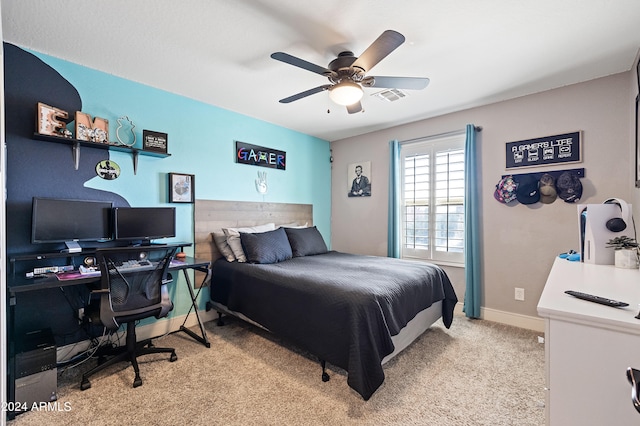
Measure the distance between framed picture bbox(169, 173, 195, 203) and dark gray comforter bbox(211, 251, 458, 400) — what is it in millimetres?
802

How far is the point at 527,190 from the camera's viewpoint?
2.96 m

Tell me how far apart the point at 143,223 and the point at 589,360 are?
3056mm

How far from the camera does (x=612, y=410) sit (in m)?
0.87

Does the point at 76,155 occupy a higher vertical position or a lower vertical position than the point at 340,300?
higher

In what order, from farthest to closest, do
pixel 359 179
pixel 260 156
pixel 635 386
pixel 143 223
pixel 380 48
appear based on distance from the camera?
pixel 359 179, pixel 260 156, pixel 143 223, pixel 380 48, pixel 635 386

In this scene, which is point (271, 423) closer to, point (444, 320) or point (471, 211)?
point (444, 320)

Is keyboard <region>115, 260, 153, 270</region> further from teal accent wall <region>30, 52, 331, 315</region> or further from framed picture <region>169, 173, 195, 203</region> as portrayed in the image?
framed picture <region>169, 173, 195, 203</region>

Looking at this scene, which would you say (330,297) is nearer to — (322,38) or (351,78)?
(351,78)

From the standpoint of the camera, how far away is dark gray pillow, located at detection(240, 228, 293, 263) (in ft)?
9.99

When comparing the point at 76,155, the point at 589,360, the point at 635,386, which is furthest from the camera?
the point at 76,155

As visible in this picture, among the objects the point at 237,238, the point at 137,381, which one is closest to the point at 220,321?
the point at 237,238

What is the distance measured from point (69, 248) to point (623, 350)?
320cm

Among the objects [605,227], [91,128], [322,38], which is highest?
[322,38]

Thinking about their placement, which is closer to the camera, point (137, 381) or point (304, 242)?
point (137, 381)
